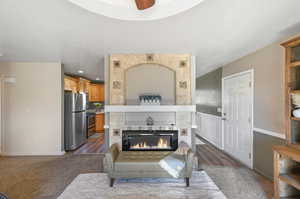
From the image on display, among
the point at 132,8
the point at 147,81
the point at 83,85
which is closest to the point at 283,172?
the point at 147,81

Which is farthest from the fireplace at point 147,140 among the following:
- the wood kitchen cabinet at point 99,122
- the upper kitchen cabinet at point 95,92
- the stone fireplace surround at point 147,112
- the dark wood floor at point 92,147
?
the upper kitchen cabinet at point 95,92

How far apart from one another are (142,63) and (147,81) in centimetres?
40

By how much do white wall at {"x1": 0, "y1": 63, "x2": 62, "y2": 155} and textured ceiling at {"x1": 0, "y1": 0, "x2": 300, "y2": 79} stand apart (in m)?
0.51

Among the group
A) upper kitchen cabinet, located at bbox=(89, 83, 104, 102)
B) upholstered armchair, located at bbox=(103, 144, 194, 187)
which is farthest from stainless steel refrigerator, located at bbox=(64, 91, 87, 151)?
upholstered armchair, located at bbox=(103, 144, 194, 187)

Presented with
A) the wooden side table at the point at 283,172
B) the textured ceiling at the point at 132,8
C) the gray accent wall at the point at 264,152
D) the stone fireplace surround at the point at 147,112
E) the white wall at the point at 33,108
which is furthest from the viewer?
the white wall at the point at 33,108

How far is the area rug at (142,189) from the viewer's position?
2291mm

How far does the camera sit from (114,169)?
2486 mm

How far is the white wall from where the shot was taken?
4.00m

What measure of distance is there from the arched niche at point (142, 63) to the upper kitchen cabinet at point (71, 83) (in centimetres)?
212

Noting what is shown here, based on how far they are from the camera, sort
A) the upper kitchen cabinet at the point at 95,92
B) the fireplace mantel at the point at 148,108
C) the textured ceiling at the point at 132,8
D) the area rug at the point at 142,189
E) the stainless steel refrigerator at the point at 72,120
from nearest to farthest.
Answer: the textured ceiling at the point at 132,8, the area rug at the point at 142,189, the fireplace mantel at the point at 148,108, the stainless steel refrigerator at the point at 72,120, the upper kitchen cabinet at the point at 95,92

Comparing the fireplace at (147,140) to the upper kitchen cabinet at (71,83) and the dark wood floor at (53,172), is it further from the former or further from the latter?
the upper kitchen cabinet at (71,83)

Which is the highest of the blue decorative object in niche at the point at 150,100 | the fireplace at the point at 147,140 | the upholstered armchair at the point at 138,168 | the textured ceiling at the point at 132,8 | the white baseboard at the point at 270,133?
the textured ceiling at the point at 132,8

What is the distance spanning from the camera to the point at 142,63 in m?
3.48

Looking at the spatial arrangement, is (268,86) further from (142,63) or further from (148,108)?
A: (142,63)
